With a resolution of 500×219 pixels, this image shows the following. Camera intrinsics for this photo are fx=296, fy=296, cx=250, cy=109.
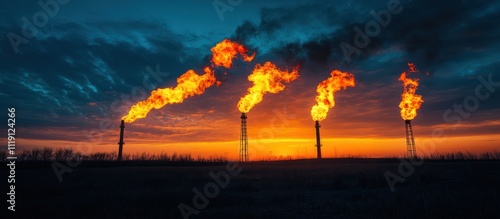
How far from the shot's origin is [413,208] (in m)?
10.1

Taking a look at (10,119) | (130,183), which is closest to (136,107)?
(130,183)

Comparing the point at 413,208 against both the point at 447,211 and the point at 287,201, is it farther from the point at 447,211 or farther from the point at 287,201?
the point at 287,201

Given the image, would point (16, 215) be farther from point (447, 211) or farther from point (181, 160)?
point (181, 160)

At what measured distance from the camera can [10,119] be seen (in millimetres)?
13930

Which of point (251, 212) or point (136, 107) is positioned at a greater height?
point (136, 107)

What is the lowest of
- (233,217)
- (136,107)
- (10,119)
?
(233,217)

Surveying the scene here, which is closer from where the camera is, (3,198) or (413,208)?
(413,208)

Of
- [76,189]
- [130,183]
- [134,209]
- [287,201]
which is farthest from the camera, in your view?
[130,183]

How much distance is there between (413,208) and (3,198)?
1707 cm

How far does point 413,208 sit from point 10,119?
17.6m

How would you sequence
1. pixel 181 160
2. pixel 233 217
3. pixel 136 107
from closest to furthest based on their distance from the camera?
pixel 233 217, pixel 136 107, pixel 181 160

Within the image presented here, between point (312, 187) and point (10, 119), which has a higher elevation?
point (10, 119)

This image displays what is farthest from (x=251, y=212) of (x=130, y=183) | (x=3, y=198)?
(x=130, y=183)

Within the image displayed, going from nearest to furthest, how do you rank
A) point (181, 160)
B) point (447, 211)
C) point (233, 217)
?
point (447, 211)
point (233, 217)
point (181, 160)
